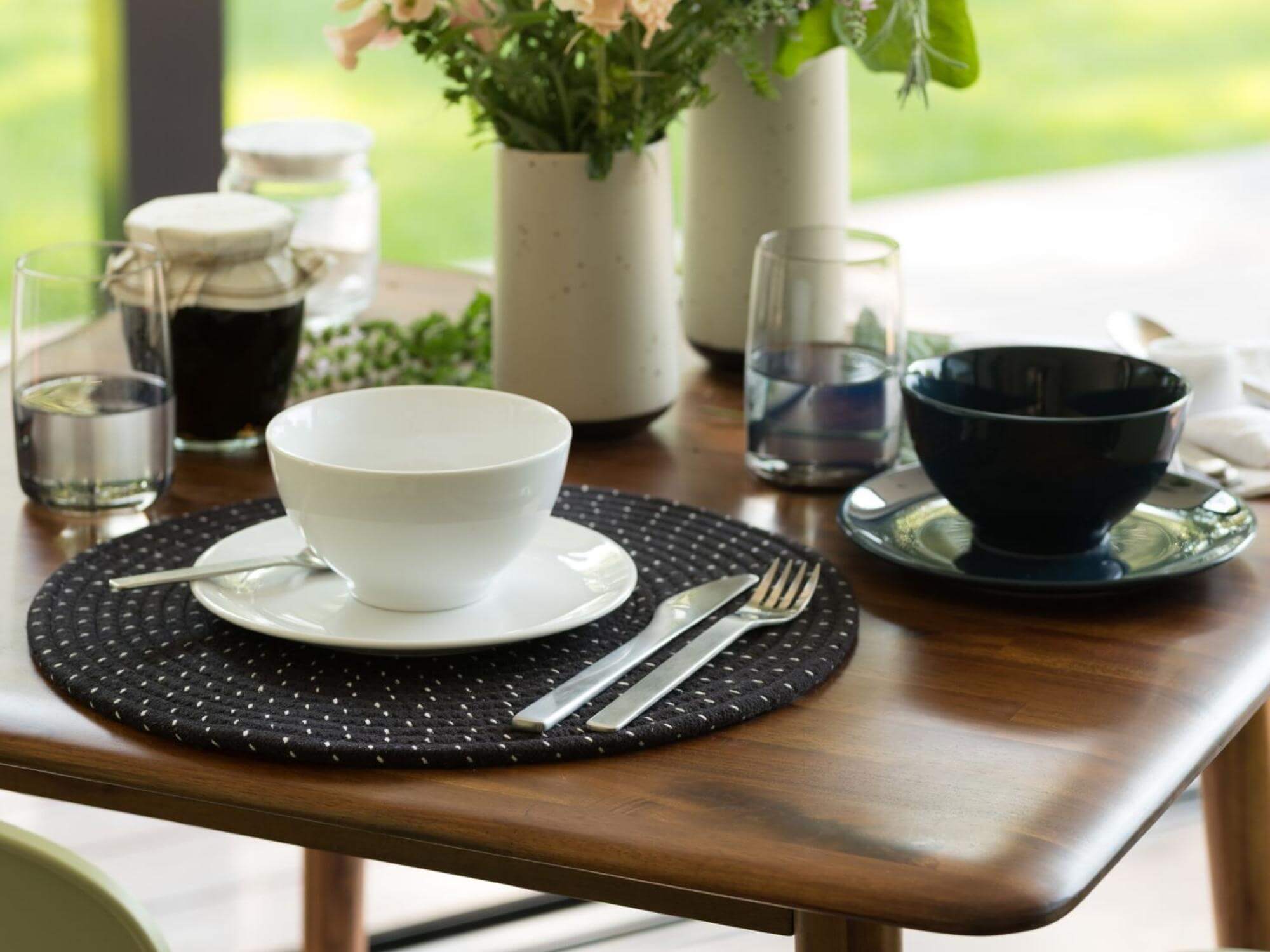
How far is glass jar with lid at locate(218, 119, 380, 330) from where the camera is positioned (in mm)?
1367

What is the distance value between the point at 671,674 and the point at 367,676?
5.4 inches

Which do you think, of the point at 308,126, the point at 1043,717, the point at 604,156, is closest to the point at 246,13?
the point at 308,126

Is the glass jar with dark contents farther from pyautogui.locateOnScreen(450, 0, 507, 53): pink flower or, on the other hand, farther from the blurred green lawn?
the blurred green lawn

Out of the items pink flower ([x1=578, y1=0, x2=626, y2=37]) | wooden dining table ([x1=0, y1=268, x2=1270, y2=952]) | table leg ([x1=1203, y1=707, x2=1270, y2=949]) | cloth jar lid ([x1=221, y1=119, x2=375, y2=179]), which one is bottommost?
table leg ([x1=1203, y1=707, x2=1270, y2=949])

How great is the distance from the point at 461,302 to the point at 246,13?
527 centimetres

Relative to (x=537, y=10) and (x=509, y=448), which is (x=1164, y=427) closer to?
(x=509, y=448)

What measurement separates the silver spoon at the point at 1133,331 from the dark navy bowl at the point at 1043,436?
282mm

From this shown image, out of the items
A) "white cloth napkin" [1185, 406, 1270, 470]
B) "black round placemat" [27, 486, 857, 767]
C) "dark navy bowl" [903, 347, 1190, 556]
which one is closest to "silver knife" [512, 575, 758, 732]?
"black round placemat" [27, 486, 857, 767]

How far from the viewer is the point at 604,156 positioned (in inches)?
42.1

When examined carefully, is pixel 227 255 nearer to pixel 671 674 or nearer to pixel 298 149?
pixel 298 149

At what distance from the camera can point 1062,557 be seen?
887mm

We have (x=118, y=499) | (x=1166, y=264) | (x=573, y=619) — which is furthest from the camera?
(x=1166, y=264)

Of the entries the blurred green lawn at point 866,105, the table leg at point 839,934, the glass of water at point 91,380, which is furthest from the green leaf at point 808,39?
the blurred green lawn at point 866,105

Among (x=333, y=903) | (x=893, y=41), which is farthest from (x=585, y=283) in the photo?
(x=333, y=903)
